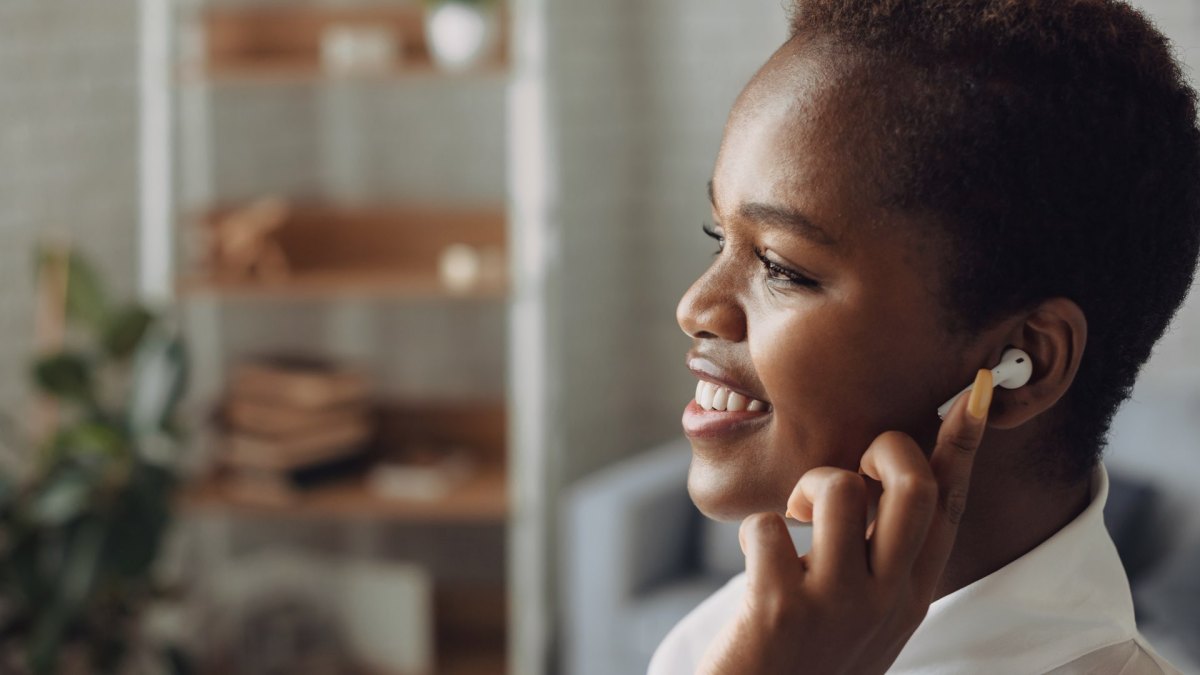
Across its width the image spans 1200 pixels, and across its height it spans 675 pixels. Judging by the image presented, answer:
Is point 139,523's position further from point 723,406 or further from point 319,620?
point 723,406

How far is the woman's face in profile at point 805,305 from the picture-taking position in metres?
0.69

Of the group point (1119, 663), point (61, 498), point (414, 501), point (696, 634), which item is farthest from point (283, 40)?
point (1119, 663)

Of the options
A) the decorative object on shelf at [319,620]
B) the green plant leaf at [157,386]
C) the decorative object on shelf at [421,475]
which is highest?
the green plant leaf at [157,386]

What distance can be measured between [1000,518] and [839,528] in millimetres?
151

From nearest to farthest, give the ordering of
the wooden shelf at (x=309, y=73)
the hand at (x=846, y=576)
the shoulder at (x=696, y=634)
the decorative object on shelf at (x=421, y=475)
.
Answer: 1. the hand at (x=846, y=576)
2. the shoulder at (x=696, y=634)
3. the wooden shelf at (x=309, y=73)
4. the decorative object on shelf at (x=421, y=475)

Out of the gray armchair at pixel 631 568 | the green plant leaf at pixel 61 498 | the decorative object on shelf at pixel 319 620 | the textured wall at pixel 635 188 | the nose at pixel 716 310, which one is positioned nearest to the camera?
the nose at pixel 716 310

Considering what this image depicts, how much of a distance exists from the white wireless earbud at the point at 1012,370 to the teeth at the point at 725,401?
0.10 metres

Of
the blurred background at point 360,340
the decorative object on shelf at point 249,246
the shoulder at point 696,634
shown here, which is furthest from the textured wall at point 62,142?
the shoulder at point 696,634

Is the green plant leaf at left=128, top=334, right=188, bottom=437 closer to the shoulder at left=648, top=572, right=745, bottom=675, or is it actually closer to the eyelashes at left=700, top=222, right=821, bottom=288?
the shoulder at left=648, top=572, right=745, bottom=675

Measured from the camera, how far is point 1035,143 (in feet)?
2.17

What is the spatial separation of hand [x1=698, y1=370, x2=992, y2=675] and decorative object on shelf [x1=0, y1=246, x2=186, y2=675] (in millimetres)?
2057

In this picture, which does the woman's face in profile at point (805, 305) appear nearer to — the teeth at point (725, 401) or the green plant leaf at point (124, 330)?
the teeth at point (725, 401)

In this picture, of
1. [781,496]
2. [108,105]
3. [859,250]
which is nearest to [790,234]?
[859,250]

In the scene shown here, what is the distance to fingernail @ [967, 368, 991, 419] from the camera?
671 millimetres
